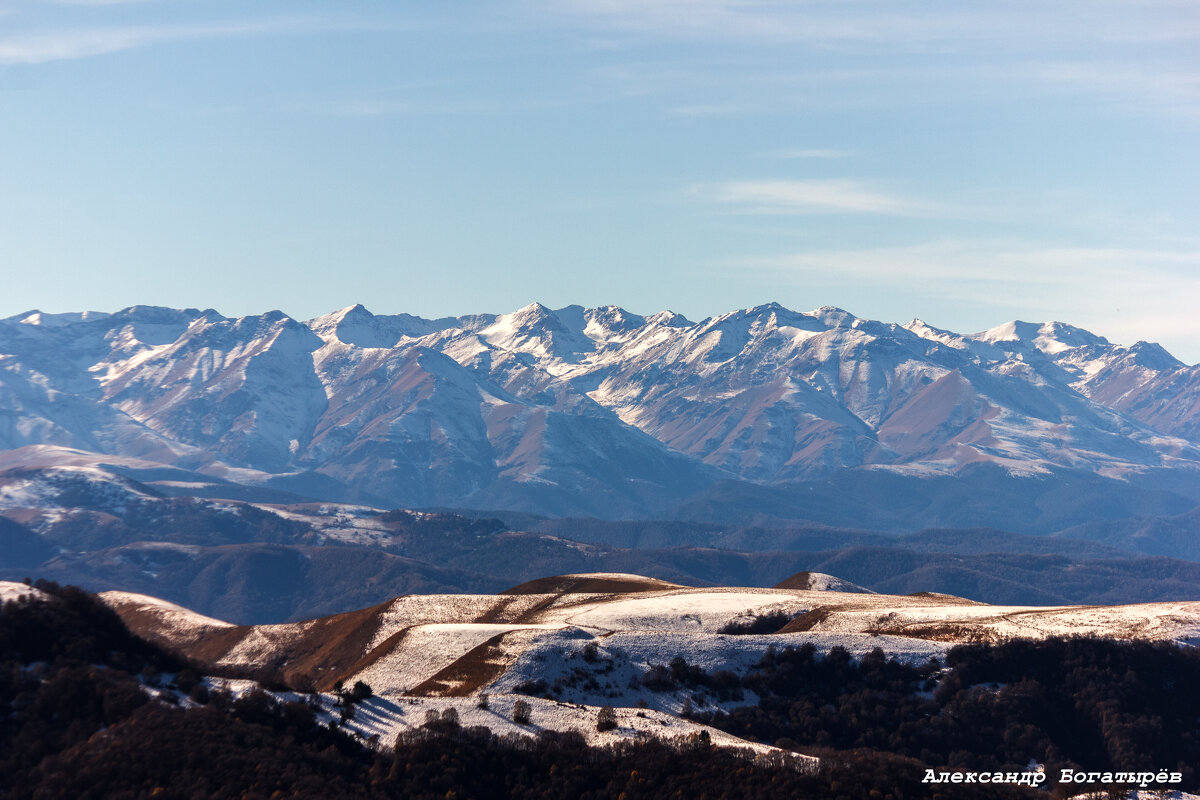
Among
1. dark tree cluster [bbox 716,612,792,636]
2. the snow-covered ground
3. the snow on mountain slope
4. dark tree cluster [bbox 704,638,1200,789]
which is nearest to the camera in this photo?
the snow-covered ground

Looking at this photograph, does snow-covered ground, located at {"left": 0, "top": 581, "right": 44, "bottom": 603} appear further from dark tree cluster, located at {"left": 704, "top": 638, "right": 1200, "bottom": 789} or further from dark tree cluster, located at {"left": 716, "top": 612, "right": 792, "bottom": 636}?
dark tree cluster, located at {"left": 716, "top": 612, "right": 792, "bottom": 636}

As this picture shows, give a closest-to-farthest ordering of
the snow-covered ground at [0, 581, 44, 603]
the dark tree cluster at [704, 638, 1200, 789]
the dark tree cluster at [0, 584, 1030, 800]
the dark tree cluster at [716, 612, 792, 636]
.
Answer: the dark tree cluster at [0, 584, 1030, 800] < the snow-covered ground at [0, 581, 44, 603] < the dark tree cluster at [704, 638, 1200, 789] < the dark tree cluster at [716, 612, 792, 636]

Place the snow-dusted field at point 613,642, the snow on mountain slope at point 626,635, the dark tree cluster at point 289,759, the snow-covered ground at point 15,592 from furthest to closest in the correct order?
1. the snow on mountain slope at point 626,635
2. the snow-covered ground at point 15,592
3. the snow-dusted field at point 613,642
4. the dark tree cluster at point 289,759

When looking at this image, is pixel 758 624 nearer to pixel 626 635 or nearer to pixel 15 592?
pixel 626 635

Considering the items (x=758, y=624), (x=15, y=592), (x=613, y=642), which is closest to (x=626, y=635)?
(x=613, y=642)

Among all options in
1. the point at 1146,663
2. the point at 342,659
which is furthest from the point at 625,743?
the point at 342,659

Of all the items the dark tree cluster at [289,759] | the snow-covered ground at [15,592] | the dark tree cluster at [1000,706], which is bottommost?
the dark tree cluster at [1000,706]

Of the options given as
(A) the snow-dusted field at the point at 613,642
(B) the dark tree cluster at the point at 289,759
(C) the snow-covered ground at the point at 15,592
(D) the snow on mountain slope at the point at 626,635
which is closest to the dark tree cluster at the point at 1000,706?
(A) the snow-dusted field at the point at 613,642

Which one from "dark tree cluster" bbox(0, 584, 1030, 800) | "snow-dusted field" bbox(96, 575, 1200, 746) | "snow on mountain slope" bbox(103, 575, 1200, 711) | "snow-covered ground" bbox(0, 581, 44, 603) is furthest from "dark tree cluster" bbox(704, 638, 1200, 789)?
"snow-covered ground" bbox(0, 581, 44, 603)

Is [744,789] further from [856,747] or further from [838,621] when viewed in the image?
[838,621]

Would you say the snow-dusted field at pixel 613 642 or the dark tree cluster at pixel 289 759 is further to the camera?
the snow-dusted field at pixel 613 642

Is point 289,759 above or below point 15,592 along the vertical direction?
below

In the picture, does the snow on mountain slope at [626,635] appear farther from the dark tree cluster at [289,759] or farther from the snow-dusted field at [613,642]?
the dark tree cluster at [289,759]

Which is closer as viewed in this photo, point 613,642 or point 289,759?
point 289,759
